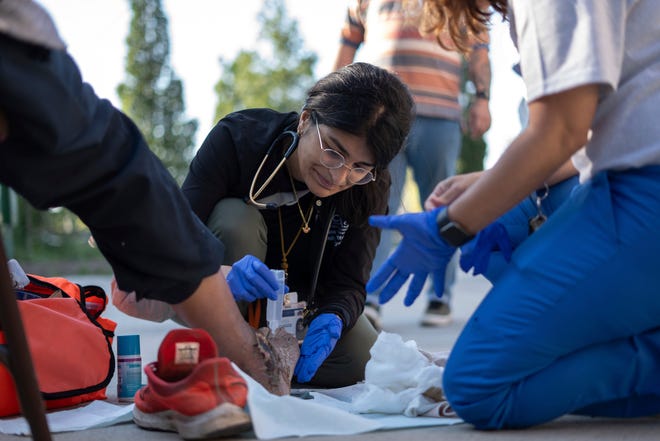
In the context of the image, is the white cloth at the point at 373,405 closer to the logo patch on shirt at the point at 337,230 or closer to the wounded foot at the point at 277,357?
the wounded foot at the point at 277,357

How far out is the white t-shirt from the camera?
1.64 m

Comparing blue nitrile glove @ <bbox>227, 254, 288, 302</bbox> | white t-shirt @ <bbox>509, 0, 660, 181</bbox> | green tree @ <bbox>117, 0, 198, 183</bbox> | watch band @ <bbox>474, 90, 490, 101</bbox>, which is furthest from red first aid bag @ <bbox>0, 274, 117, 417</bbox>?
green tree @ <bbox>117, 0, 198, 183</bbox>

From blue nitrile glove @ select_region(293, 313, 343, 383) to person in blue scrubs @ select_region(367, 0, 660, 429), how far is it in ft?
2.07

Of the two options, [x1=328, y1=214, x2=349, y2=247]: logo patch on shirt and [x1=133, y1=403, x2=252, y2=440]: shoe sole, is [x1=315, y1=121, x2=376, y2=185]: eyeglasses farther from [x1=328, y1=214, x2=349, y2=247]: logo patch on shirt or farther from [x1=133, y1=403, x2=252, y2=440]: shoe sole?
[x1=133, y1=403, x2=252, y2=440]: shoe sole

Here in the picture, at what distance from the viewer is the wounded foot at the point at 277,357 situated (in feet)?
7.04

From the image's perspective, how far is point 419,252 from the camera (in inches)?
76.4

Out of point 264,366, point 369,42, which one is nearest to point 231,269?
point 264,366

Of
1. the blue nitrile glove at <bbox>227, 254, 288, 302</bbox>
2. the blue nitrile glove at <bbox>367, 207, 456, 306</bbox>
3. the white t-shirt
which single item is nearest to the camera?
the white t-shirt

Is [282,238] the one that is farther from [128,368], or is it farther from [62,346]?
[62,346]

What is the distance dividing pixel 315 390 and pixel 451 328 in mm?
2076

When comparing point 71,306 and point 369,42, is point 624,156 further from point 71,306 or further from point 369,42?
point 369,42

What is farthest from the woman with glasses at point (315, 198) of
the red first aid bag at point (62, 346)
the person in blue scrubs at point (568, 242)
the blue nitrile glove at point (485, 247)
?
the person in blue scrubs at point (568, 242)

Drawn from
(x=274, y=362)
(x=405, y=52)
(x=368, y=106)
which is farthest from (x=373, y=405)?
(x=405, y=52)

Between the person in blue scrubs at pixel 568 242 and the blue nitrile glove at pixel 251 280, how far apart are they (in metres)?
0.54
